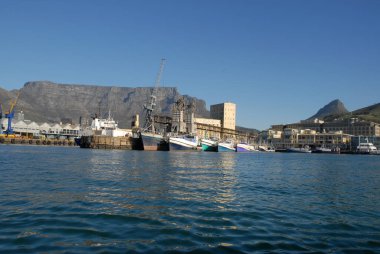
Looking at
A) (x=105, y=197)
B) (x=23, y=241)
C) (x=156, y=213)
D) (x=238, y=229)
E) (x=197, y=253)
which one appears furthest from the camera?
(x=105, y=197)

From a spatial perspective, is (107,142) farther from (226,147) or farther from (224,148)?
(226,147)

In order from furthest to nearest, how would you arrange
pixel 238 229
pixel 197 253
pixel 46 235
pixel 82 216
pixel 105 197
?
pixel 105 197
pixel 82 216
pixel 238 229
pixel 46 235
pixel 197 253

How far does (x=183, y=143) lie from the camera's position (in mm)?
138250

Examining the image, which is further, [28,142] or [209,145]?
[28,142]

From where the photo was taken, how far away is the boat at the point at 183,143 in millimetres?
134988

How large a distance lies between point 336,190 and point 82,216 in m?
20.3

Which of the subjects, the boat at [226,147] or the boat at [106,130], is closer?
the boat at [106,130]

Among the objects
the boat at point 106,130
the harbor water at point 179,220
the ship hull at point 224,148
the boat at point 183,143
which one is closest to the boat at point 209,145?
the ship hull at point 224,148

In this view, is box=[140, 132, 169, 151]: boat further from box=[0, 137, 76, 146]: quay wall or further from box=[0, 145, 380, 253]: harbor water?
box=[0, 145, 380, 253]: harbor water

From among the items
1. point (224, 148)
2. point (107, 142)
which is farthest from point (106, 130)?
point (224, 148)

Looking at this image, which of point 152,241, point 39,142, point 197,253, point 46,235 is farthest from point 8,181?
point 39,142

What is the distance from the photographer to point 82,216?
14.9 m

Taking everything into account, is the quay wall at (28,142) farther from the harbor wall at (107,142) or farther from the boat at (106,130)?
the harbor wall at (107,142)

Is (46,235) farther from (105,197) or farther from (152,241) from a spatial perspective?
(105,197)
